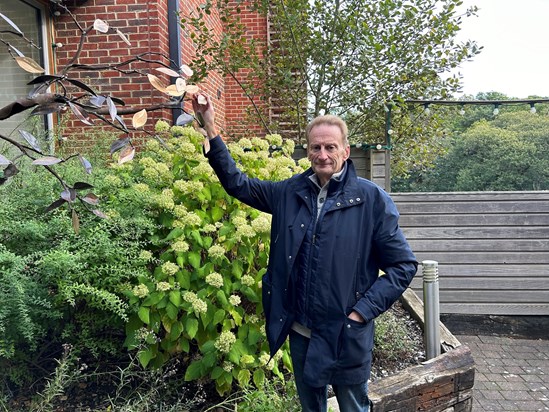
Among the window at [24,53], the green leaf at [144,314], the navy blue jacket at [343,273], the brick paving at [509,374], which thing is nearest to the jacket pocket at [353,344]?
the navy blue jacket at [343,273]

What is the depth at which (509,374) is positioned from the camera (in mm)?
4312

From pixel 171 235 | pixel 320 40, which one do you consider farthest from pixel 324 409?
pixel 320 40

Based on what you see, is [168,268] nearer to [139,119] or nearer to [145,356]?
[145,356]

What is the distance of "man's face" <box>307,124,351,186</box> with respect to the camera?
2.09 m

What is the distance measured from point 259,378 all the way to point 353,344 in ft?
2.77

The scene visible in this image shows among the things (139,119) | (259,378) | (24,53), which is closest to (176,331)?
(259,378)

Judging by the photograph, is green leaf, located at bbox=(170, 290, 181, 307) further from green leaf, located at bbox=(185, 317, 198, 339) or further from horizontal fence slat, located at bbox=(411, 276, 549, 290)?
horizontal fence slat, located at bbox=(411, 276, 549, 290)

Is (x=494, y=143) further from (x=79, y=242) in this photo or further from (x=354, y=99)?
(x=79, y=242)

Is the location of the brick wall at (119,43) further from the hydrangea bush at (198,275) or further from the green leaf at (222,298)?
the green leaf at (222,298)

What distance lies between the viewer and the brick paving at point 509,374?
3.76 m

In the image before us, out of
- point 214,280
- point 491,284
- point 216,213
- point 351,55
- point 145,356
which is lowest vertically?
point 491,284

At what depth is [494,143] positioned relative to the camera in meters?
6.38

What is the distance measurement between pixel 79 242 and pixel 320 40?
3937 mm

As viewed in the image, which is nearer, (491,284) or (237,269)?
(237,269)
